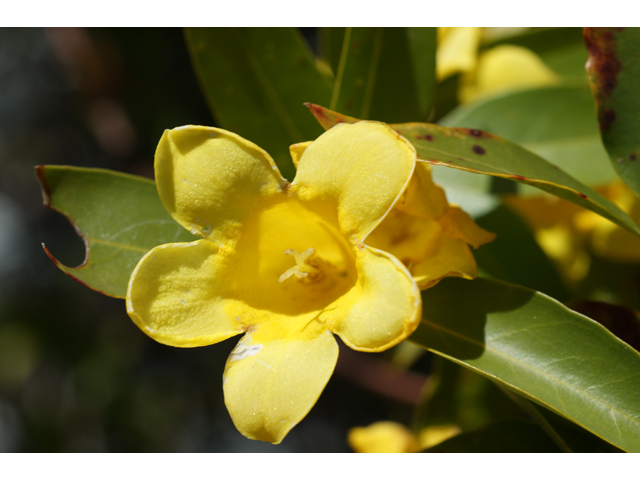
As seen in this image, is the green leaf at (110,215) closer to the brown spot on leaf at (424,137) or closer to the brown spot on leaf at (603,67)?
the brown spot on leaf at (424,137)

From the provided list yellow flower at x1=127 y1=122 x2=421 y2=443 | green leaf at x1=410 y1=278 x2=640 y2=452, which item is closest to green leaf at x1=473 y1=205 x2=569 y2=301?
green leaf at x1=410 y1=278 x2=640 y2=452

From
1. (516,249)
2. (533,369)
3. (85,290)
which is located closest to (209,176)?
(533,369)

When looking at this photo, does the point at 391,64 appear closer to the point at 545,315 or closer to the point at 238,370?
the point at 545,315

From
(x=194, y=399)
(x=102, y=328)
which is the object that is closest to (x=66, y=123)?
(x=102, y=328)

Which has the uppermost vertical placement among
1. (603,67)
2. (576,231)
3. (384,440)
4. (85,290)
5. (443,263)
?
(603,67)

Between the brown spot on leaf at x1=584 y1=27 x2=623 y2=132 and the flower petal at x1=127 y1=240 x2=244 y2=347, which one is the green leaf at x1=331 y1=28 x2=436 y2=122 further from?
the flower petal at x1=127 y1=240 x2=244 y2=347

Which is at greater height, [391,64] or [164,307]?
[391,64]

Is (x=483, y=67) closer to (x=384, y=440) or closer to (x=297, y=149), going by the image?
(x=297, y=149)

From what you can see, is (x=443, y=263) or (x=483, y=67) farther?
(x=483, y=67)
